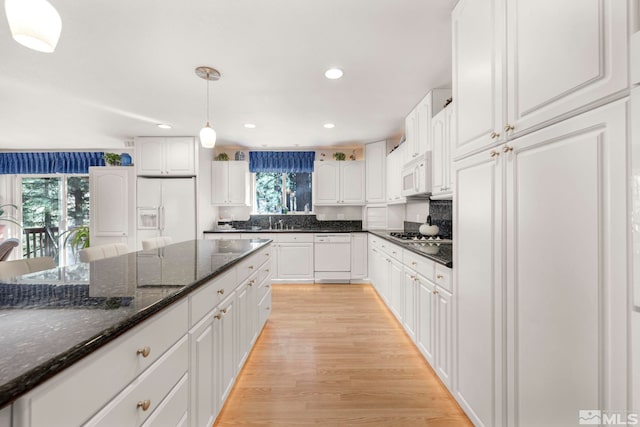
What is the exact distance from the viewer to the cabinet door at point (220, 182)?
497 cm

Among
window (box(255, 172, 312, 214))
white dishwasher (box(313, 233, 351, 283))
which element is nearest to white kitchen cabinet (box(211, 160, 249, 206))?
window (box(255, 172, 312, 214))

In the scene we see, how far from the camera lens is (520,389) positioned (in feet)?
3.65

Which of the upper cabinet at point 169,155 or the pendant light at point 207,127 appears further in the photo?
the upper cabinet at point 169,155

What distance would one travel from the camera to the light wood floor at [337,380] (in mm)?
1630

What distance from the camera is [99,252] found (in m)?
2.18

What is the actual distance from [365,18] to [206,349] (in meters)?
2.16

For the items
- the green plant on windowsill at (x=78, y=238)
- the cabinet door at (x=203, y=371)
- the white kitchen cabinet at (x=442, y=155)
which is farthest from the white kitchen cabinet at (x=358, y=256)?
the green plant on windowsill at (x=78, y=238)

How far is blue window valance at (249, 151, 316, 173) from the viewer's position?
5238mm

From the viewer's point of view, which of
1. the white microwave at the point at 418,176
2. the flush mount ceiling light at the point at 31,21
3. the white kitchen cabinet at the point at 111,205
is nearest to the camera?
the flush mount ceiling light at the point at 31,21

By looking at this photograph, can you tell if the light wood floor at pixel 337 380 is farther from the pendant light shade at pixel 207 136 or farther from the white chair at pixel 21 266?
the pendant light shade at pixel 207 136

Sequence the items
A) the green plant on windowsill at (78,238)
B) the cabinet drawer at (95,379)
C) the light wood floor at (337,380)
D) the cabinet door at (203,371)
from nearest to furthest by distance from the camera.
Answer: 1. the cabinet drawer at (95,379)
2. the cabinet door at (203,371)
3. the light wood floor at (337,380)
4. the green plant on windowsill at (78,238)

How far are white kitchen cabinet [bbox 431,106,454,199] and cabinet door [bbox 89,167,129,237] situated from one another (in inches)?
181

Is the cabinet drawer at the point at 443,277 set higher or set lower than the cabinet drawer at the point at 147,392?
higher

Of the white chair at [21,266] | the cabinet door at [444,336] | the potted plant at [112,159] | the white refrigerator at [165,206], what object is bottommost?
the cabinet door at [444,336]
